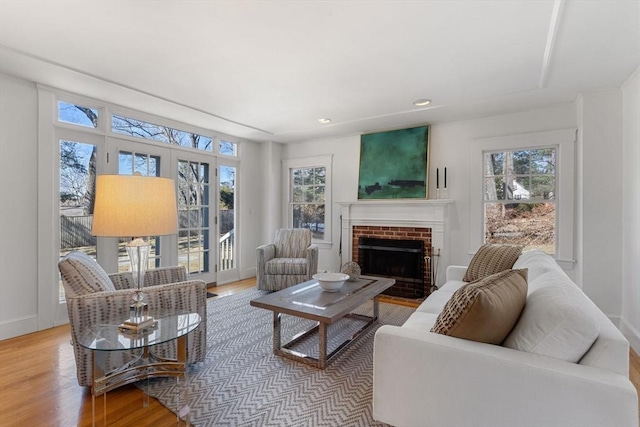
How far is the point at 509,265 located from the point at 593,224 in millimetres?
1343

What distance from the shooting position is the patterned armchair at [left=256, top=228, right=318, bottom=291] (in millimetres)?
4227

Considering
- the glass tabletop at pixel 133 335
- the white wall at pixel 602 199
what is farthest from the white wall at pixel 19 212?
the white wall at pixel 602 199

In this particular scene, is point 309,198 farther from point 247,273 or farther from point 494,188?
point 494,188

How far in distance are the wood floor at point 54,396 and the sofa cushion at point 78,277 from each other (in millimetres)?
643

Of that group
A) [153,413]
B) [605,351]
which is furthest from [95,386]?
[605,351]

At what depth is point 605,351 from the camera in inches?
44.8

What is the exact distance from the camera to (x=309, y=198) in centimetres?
545

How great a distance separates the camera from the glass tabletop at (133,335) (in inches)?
60.4

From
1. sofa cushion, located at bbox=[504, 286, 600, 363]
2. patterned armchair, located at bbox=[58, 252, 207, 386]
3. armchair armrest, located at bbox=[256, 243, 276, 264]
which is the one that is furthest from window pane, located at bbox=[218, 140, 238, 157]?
sofa cushion, located at bbox=[504, 286, 600, 363]

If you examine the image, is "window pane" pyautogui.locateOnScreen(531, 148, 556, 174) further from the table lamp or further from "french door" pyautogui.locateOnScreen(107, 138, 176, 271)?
"french door" pyautogui.locateOnScreen(107, 138, 176, 271)

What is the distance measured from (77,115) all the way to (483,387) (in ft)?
13.7

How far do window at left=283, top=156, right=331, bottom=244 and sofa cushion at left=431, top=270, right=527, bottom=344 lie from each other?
378 cm

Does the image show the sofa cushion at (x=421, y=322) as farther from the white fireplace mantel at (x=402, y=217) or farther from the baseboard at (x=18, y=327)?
the baseboard at (x=18, y=327)

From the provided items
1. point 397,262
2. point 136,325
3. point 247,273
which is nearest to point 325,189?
point 397,262
